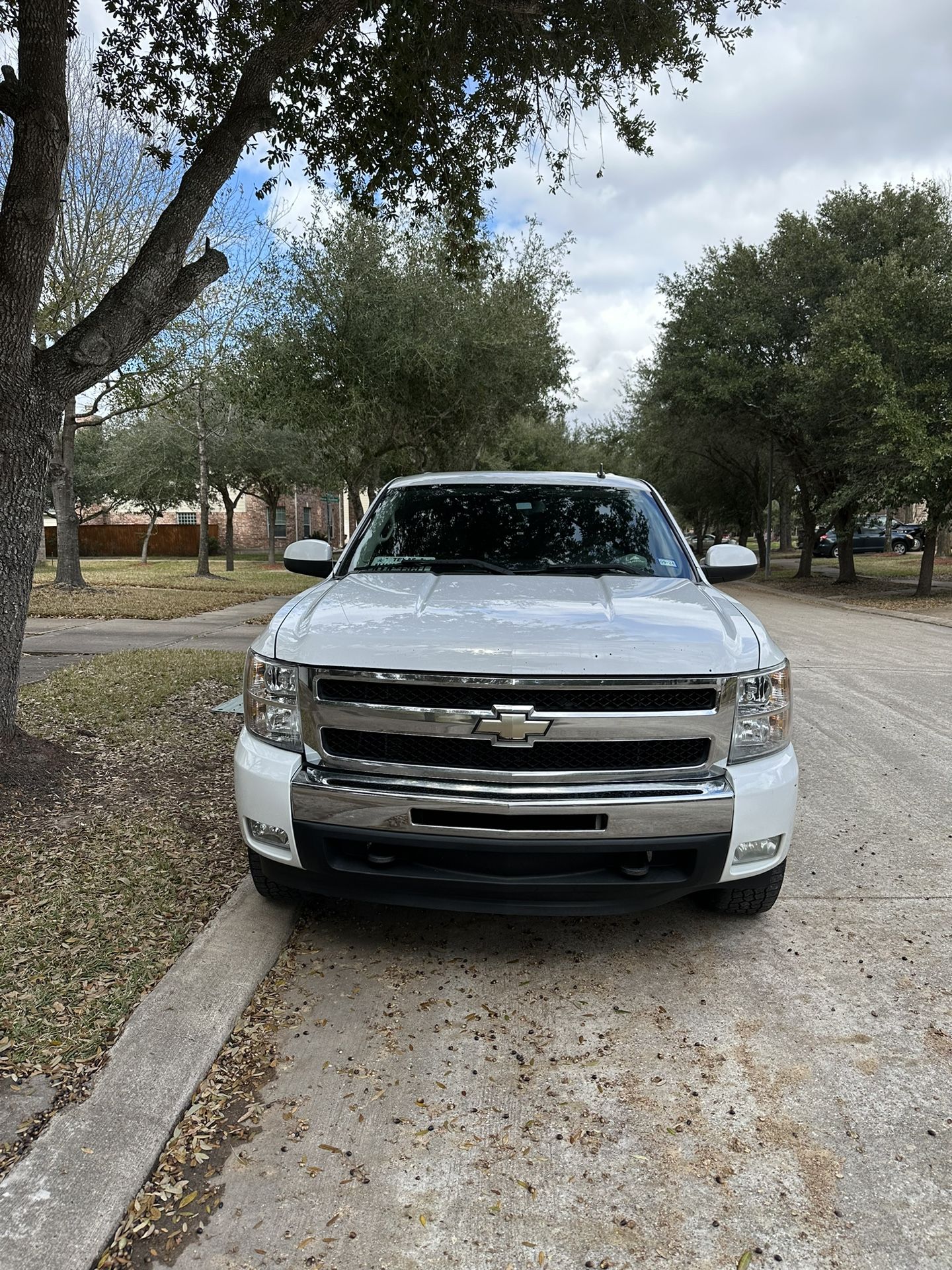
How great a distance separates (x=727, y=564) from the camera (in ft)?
14.5

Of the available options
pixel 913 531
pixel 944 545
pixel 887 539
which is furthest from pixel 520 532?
pixel 913 531

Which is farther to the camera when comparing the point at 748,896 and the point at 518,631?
the point at 748,896

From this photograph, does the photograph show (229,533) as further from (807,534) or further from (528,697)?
(528,697)

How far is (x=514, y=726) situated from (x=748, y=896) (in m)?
1.29

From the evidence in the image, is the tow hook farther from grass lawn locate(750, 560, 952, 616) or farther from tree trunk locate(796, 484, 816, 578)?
tree trunk locate(796, 484, 816, 578)

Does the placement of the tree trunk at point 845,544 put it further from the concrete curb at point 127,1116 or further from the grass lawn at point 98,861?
the concrete curb at point 127,1116

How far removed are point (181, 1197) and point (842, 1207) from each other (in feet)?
5.06

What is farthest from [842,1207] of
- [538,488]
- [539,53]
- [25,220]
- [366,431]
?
Answer: [366,431]

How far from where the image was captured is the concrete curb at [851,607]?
604 inches

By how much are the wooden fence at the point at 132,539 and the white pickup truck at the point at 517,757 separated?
47.5m

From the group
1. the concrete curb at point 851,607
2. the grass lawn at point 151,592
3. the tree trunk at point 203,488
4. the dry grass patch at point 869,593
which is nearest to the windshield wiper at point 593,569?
the grass lawn at point 151,592

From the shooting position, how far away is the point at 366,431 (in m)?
18.4

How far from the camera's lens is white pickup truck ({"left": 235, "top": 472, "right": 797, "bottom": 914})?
2.72 metres

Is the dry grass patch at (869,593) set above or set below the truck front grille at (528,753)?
below
